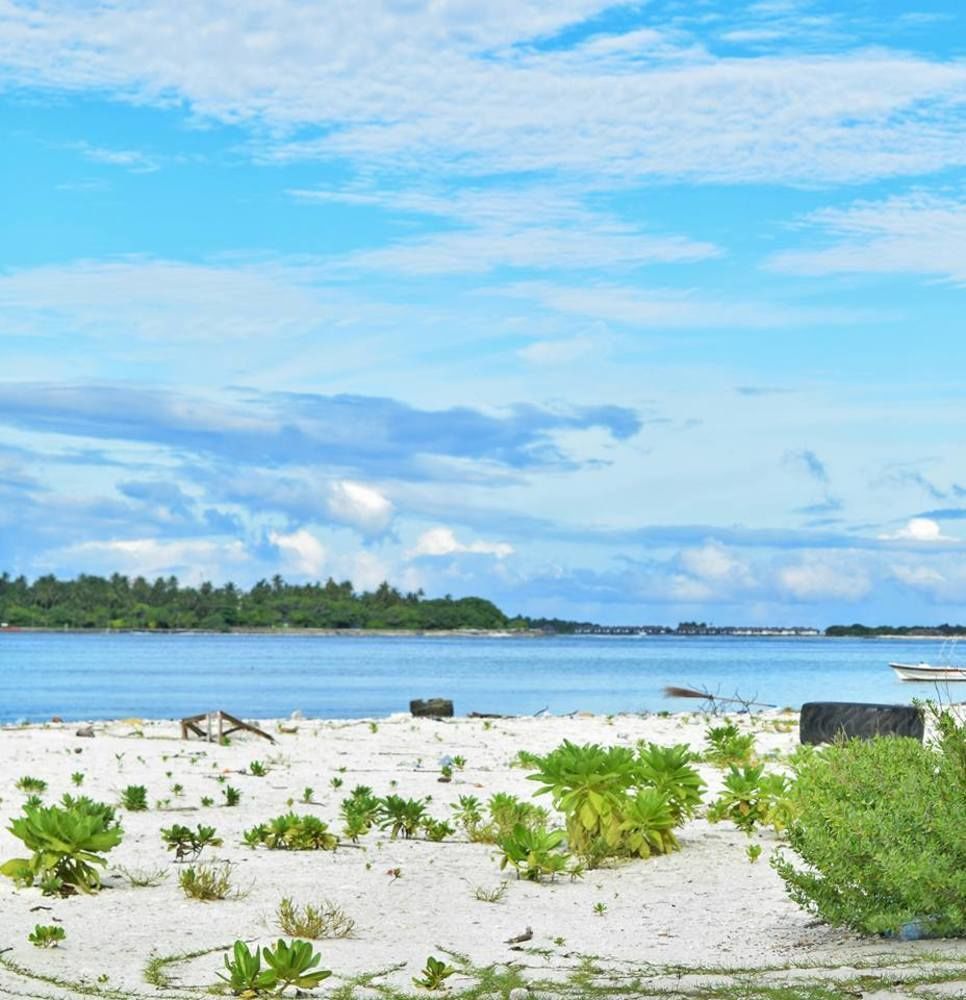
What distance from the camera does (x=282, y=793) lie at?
634 inches

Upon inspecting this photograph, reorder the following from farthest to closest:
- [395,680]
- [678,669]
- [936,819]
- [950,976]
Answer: [678,669] → [395,680] → [936,819] → [950,976]

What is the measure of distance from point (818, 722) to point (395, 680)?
68533 millimetres

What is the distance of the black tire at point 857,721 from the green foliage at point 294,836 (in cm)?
657

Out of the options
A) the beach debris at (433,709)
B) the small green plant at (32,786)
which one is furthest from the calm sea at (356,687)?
the small green plant at (32,786)

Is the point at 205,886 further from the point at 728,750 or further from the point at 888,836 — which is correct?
the point at 728,750

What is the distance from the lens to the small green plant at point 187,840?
11.8 meters

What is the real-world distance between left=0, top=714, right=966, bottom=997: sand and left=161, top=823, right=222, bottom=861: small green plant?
0.14 metres

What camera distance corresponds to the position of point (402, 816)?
13.0 metres

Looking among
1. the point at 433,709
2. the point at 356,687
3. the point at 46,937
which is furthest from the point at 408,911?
the point at 356,687

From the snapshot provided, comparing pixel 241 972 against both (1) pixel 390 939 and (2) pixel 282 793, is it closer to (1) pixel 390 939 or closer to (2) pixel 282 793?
(1) pixel 390 939

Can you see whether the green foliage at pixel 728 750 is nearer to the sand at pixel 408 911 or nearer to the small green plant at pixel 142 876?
the sand at pixel 408 911

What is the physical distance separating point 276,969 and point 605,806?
439 cm

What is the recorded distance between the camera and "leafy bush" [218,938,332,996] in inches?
300

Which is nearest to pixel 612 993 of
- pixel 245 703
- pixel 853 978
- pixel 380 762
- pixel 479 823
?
pixel 853 978
